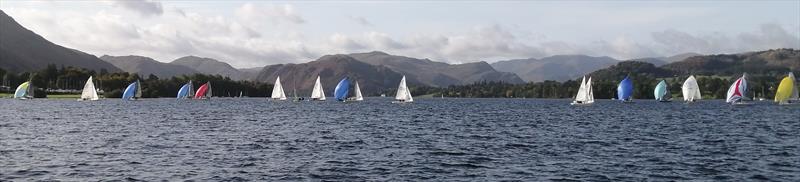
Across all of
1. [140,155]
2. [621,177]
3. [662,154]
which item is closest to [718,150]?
[662,154]

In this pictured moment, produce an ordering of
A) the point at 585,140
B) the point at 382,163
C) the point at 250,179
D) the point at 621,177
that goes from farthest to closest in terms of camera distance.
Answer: the point at 585,140 < the point at 382,163 < the point at 621,177 < the point at 250,179

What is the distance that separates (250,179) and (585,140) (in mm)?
38870

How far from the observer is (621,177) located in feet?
136

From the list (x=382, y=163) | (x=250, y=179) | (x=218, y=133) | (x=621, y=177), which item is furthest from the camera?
(x=218, y=133)

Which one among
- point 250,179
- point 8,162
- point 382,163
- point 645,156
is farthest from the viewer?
point 645,156

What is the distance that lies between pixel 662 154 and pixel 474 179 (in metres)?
21.7

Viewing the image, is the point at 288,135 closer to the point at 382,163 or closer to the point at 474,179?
the point at 382,163

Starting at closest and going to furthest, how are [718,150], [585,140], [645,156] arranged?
1. [645,156]
2. [718,150]
3. [585,140]

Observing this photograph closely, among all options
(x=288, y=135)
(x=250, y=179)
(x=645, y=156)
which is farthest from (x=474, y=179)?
(x=288, y=135)

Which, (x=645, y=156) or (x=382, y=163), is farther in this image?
(x=645, y=156)

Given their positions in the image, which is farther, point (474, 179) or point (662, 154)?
point (662, 154)

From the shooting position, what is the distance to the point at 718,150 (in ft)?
193

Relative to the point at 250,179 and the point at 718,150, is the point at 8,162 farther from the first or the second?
the point at 718,150

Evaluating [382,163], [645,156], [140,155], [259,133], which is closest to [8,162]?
[140,155]
